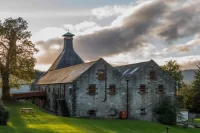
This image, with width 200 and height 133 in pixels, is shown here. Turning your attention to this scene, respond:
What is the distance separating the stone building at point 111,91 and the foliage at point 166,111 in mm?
1040

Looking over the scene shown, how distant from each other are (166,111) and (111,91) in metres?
8.99

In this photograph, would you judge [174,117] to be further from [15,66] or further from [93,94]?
[15,66]

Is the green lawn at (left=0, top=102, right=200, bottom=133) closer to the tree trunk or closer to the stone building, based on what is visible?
the stone building

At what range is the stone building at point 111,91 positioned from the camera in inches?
1809

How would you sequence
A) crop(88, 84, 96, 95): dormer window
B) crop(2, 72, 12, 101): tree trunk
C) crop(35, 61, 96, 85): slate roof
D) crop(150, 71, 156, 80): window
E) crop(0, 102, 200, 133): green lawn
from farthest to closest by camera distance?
1. crop(2, 72, 12, 101): tree trunk
2. crop(150, 71, 156, 80): window
3. crop(35, 61, 96, 85): slate roof
4. crop(88, 84, 96, 95): dormer window
5. crop(0, 102, 200, 133): green lawn

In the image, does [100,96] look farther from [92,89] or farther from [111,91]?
[111,91]

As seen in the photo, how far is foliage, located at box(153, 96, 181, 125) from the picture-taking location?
48.0m

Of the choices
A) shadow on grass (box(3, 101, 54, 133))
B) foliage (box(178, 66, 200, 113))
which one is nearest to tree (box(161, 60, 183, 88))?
foliage (box(178, 66, 200, 113))

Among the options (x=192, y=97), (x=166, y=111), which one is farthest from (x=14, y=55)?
(x=192, y=97)

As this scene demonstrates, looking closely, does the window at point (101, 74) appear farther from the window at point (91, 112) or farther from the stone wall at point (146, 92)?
the window at point (91, 112)

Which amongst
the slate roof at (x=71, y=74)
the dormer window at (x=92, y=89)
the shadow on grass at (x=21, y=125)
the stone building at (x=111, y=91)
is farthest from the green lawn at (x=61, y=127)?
the slate roof at (x=71, y=74)

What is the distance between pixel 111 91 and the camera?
47.9 meters

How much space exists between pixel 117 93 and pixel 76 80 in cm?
696

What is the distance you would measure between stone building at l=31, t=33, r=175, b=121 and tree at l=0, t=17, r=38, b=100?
6.65m
